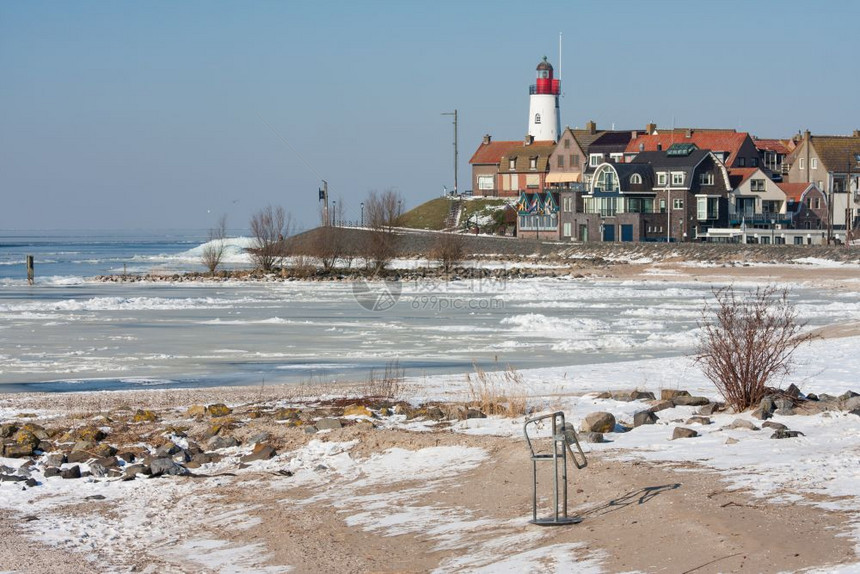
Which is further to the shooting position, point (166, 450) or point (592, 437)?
point (166, 450)

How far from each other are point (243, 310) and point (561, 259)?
3814 cm

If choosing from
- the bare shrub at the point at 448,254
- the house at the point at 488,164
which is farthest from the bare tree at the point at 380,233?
the house at the point at 488,164

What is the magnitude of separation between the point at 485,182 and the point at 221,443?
99.0m

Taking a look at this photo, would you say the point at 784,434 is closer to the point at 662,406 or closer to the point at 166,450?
the point at 662,406

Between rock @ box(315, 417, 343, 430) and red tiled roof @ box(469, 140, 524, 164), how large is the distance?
3804 inches

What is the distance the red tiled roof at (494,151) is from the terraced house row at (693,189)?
8.17 meters

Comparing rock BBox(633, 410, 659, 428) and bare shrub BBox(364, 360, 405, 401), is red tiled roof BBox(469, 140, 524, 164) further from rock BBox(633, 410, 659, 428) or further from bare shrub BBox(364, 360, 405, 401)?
rock BBox(633, 410, 659, 428)

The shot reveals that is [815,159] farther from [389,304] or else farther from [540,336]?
[540,336]

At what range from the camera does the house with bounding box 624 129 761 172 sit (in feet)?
285

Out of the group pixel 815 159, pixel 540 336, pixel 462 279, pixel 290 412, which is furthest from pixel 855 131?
pixel 290 412

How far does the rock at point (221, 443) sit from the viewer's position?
41.5ft

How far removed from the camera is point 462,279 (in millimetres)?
58844

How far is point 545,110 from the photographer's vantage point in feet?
360

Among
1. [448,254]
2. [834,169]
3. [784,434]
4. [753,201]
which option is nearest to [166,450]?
[784,434]
